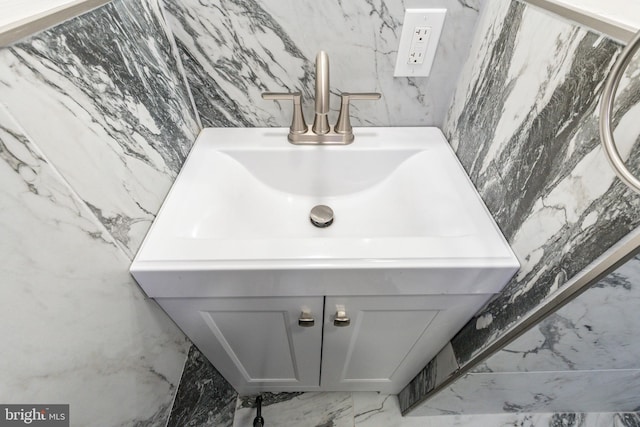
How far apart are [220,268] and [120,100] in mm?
319

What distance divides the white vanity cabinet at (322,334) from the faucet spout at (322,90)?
40 cm

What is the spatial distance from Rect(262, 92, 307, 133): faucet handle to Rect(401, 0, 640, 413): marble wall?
1.25ft

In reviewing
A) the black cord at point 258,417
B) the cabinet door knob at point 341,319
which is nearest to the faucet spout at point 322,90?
the cabinet door knob at point 341,319

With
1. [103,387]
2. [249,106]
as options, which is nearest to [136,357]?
[103,387]

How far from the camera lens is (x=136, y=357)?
521 millimetres

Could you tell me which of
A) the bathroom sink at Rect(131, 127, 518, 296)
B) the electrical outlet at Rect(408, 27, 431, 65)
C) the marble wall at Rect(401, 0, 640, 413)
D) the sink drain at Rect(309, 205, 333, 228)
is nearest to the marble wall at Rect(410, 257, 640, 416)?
the marble wall at Rect(401, 0, 640, 413)

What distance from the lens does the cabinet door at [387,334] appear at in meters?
0.58

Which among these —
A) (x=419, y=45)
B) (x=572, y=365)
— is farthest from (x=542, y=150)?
(x=572, y=365)

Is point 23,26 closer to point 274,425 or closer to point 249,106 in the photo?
point 249,106

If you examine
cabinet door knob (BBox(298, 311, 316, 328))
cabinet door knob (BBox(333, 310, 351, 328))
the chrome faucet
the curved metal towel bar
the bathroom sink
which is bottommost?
cabinet door knob (BBox(298, 311, 316, 328))

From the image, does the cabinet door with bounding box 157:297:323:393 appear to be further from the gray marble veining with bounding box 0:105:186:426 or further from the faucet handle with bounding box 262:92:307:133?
the faucet handle with bounding box 262:92:307:133

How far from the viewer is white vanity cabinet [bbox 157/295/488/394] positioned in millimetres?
579

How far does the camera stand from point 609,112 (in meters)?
0.26

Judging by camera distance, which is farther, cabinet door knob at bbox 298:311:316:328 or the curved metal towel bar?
cabinet door knob at bbox 298:311:316:328
